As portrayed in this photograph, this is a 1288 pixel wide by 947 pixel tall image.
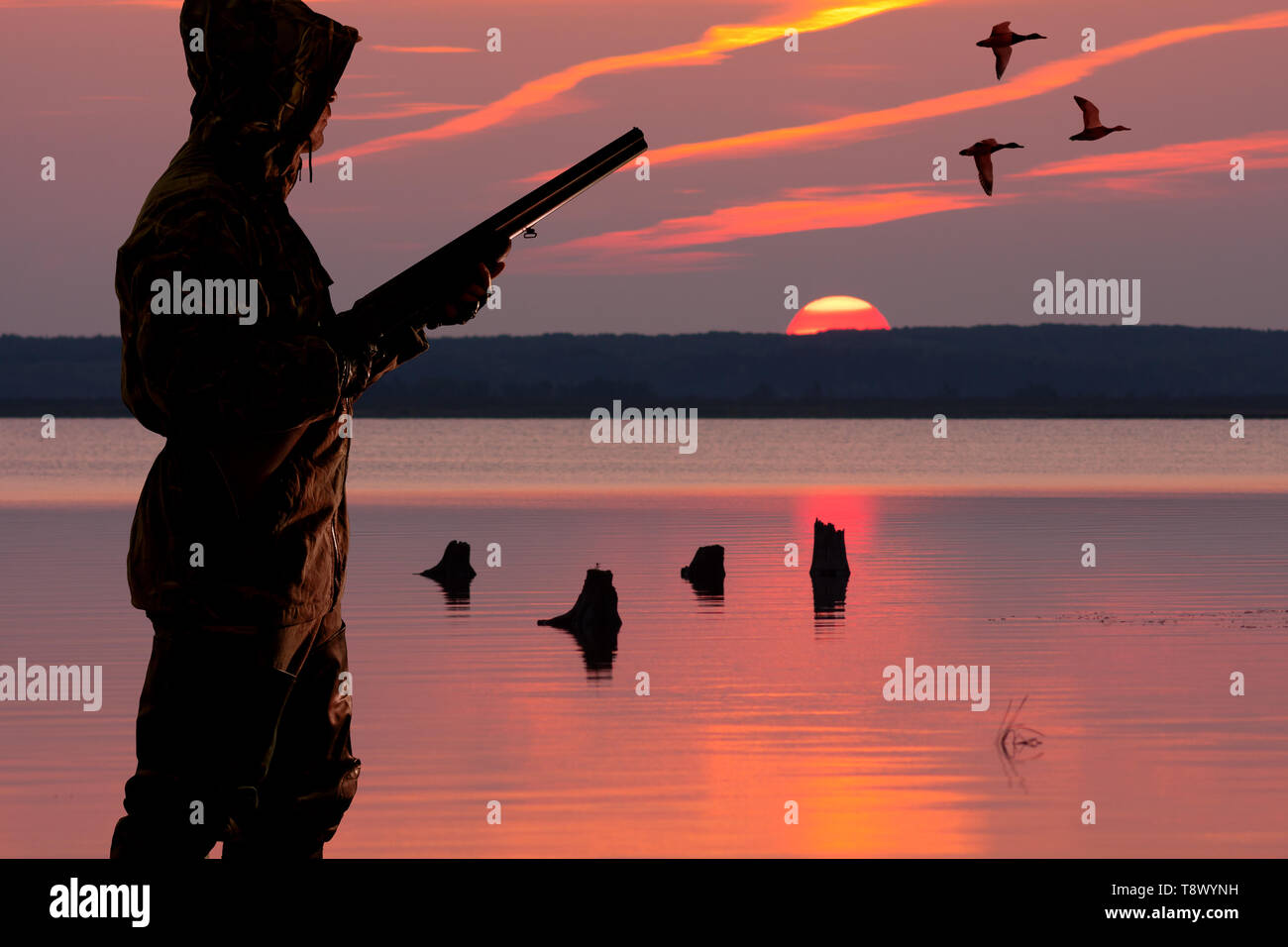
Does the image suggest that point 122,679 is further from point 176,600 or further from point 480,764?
point 176,600

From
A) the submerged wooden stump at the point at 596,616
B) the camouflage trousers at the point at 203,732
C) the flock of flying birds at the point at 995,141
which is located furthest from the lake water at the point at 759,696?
the camouflage trousers at the point at 203,732

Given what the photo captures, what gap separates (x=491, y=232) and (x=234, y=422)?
4.20ft

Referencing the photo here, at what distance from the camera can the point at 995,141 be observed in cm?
1387

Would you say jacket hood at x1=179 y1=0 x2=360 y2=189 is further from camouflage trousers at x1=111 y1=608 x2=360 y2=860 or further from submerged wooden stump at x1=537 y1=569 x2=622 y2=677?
submerged wooden stump at x1=537 y1=569 x2=622 y2=677

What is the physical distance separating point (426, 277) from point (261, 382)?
876 mm

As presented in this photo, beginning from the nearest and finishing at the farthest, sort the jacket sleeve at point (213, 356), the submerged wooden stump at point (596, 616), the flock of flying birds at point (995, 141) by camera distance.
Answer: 1. the jacket sleeve at point (213, 356)
2. the flock of flying birds at point (995, 141)
3. the submerged wooden stump at point (596, 616)

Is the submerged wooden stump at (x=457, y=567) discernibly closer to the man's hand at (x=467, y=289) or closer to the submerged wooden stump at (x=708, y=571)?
the submerged wooden stump at (x=708, y=571)

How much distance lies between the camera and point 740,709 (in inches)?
928

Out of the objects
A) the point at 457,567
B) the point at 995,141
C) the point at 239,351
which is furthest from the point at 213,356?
the point at 457,567

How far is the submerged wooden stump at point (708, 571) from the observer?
1502 inches

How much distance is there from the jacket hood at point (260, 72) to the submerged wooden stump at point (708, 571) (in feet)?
105

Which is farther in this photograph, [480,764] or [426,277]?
[480,764]
